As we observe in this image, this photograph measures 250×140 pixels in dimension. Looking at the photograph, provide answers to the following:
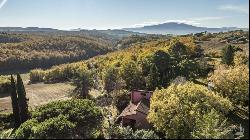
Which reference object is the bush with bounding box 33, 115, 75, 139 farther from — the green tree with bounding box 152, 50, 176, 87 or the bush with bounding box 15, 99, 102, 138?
the green tree with bounding box 152, 50, 176, 87

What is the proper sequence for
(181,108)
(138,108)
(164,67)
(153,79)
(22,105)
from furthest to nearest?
(164,67)
(153,79)
(22,105)
(138,108)
(181,108)

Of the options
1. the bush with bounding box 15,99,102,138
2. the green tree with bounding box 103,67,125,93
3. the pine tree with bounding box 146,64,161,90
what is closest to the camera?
the bush with bounding box 15,99,102,138

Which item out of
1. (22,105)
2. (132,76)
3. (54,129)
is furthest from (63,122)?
(132,76)

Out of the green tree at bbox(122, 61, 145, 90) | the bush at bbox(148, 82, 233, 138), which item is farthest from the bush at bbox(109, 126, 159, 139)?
the green tree at bbox(122, 61, 145, 90)

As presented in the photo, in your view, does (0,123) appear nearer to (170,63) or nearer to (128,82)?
(128,82)

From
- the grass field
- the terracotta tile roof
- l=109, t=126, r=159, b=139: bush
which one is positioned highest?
l=109, t=126, r=159, b=139: bush

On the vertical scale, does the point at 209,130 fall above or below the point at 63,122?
above

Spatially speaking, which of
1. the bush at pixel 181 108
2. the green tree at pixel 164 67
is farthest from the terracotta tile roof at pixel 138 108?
the green tree at pixel 164 67

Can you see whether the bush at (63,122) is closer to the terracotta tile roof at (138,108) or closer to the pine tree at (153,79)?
the terracotta tile roof at (138,108)

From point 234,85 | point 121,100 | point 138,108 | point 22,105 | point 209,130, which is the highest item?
point 209,130

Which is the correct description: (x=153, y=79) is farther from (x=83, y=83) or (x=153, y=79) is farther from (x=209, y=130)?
(x=209, y=130)
